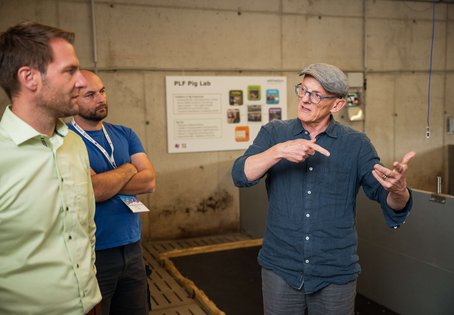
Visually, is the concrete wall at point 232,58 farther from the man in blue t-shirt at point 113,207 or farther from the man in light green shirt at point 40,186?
the man in light green shirt at point 40,186

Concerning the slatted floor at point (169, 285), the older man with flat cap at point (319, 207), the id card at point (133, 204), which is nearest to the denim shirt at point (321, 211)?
the older man with flat cap at point (319, 207)

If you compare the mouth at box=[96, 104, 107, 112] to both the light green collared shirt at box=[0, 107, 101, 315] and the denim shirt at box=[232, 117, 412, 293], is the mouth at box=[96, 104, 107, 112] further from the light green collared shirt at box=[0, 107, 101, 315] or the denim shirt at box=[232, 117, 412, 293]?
the denim shirt at box=[232, 117, 412, 293]

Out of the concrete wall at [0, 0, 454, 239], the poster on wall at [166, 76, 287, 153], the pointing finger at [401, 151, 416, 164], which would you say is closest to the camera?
the pointing finger at [401, 151, 416, 164]

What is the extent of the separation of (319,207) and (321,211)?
19mm

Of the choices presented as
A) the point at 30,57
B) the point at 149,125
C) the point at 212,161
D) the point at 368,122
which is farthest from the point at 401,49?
the point at 30,57

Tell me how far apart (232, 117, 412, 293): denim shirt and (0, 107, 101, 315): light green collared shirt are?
73cm

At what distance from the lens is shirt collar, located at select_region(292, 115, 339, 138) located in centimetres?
191

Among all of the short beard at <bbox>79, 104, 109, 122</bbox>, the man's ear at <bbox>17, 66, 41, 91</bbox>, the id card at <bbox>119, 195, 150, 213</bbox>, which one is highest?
the man's ear at <bbox>17, 66, 41, 91</bbox>

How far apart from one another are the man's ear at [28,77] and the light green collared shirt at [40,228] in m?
0.11

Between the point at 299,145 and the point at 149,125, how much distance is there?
3.45 m

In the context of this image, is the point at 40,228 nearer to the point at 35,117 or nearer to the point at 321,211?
the point at 35,117

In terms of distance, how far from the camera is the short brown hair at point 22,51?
4.69 ft

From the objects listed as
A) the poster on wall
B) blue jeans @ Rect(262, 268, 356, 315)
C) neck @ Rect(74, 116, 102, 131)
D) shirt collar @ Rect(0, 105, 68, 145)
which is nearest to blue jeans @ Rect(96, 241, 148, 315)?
neck @ Rect(74, 116, 102, 131)

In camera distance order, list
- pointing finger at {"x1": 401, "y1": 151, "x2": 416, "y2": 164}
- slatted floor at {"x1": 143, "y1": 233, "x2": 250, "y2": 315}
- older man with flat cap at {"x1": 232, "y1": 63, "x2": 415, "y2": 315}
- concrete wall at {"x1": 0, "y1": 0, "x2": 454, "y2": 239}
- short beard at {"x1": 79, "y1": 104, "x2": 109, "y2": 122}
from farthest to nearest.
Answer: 1. concrete wall at {"x1": 0, "y1": 0, "x2": 454, "y2": 239}
2. slatted floor at {"x1": 143, "y1": 233, "x2": 250, "y2": 315}
3. short beard at {"x1": 79, "y1": 104, "x2": 109, "y2": 122}
4. older man with flat cap at {"x1": 232, "y1": 63, "x2": 415, "y2": 315}
5. pointing finger at {"x1": 401, "y1": 151, "x2": 416, "y2": 164}
